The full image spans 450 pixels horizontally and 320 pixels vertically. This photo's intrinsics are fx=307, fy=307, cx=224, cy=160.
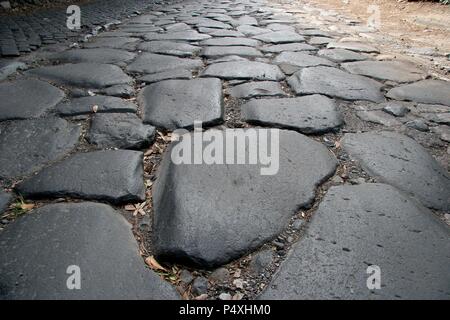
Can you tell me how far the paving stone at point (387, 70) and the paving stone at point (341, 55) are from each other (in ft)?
0.38

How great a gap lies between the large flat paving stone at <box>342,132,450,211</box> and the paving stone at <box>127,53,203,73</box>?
1.40m

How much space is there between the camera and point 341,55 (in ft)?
9.09

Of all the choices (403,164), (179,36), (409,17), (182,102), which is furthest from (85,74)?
(409,17)

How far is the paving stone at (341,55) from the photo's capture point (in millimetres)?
2666

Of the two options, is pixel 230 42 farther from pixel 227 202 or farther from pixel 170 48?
pixel 227 202

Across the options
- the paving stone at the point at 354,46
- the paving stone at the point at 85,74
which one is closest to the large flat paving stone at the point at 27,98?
the paving stone at the point at 85,74

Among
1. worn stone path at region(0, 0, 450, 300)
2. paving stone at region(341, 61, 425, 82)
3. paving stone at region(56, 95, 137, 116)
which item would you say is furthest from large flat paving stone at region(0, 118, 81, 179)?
paving stone at region(341, 61, 425, 82)

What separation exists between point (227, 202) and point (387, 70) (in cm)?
201

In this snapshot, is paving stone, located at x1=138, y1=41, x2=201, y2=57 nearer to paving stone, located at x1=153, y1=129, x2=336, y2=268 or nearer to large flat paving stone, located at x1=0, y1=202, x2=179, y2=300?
paving stone, located at x1=153, y1=129, x2=336, y2=268

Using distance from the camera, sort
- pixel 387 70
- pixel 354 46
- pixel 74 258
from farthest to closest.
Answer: pixel 354 46 → pixel 387 70 → pixel 74 258

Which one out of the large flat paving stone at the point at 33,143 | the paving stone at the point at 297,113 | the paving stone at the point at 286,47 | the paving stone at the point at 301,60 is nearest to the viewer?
the large flat paving stone at the point at 33,143

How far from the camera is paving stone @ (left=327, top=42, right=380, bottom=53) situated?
2967mm

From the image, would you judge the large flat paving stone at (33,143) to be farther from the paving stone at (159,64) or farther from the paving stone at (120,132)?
the paving stone at (159,64)

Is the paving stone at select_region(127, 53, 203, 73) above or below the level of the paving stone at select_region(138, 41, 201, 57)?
below
